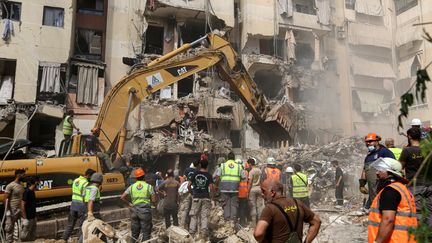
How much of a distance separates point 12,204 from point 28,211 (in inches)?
16.7

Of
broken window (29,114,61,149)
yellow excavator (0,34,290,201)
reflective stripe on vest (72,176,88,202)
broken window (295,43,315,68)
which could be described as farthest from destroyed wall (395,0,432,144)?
reflective stripe on vest (72,176,88,202)

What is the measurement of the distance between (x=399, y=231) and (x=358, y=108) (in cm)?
2985

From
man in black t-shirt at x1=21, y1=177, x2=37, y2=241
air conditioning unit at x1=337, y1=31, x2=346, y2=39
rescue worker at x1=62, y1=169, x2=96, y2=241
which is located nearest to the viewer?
man in black t-shirt at x1=21, y1=177, x2=37, y2=241

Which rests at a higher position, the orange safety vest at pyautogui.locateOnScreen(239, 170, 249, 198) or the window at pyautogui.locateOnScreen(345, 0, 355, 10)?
the window at pyautogui.locateOnScreen(345, 0, 355, 10)

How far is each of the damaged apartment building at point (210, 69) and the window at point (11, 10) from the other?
70mm

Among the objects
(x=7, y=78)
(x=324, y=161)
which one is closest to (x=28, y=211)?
(x=324, y=161)

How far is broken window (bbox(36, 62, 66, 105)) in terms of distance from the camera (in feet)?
68.2

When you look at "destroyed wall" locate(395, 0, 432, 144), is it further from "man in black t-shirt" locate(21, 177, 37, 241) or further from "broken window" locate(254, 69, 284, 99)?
"man in black t-shirt" locate(21, 177, 37, 241)

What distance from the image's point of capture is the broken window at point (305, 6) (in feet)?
97.0

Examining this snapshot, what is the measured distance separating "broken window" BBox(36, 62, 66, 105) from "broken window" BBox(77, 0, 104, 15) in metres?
5.00

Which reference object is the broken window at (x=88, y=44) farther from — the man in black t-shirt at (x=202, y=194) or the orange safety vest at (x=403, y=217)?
the orange safety vest at (x=403, y=217)

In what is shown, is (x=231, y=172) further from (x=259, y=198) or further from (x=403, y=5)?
(x=403, y=5)

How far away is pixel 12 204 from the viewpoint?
7586 mm

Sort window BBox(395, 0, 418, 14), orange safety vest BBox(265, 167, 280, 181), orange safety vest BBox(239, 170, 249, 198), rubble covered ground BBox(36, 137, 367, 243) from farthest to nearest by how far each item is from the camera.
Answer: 1. window BBox(395, 0, 418, 14)
2. orange safety vest BBox(239, 170, 249, 198)
3. orange safety vest BBox(265, 167, 280, 181)
4. rubble covered ground BBox(36, 137, 367, 243)
